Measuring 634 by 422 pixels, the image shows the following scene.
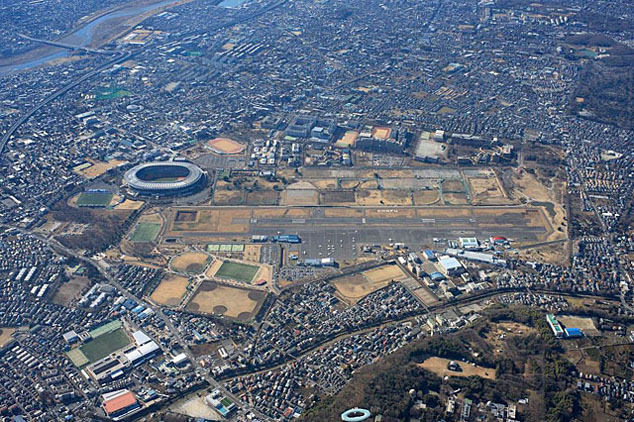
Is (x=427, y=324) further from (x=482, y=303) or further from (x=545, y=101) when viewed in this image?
(x=545, y=101)

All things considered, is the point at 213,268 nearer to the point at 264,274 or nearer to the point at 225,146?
the point at 264,274

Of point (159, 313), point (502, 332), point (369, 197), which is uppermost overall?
point (369, 197)

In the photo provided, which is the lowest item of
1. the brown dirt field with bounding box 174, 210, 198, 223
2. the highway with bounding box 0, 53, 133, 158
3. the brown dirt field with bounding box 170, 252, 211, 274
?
the brown dirt field with bounding box 170, 252, 211, 274

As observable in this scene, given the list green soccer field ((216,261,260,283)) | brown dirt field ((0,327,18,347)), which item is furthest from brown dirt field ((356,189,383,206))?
brown dirt field ((0,327,18,347))

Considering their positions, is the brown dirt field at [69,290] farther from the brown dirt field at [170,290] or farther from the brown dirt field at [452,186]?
the brown dirt field at [452,186]

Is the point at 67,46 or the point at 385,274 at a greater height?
the point at 67,46

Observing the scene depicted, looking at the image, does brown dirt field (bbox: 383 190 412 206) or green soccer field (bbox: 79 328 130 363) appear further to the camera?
brown dirt field (bbox: 383 190 412 206)

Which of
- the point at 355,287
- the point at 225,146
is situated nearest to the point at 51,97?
the point at 225,146

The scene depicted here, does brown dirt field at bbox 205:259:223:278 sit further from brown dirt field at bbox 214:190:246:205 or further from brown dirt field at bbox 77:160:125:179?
brown dirt field at bbox 77:160:125:179
